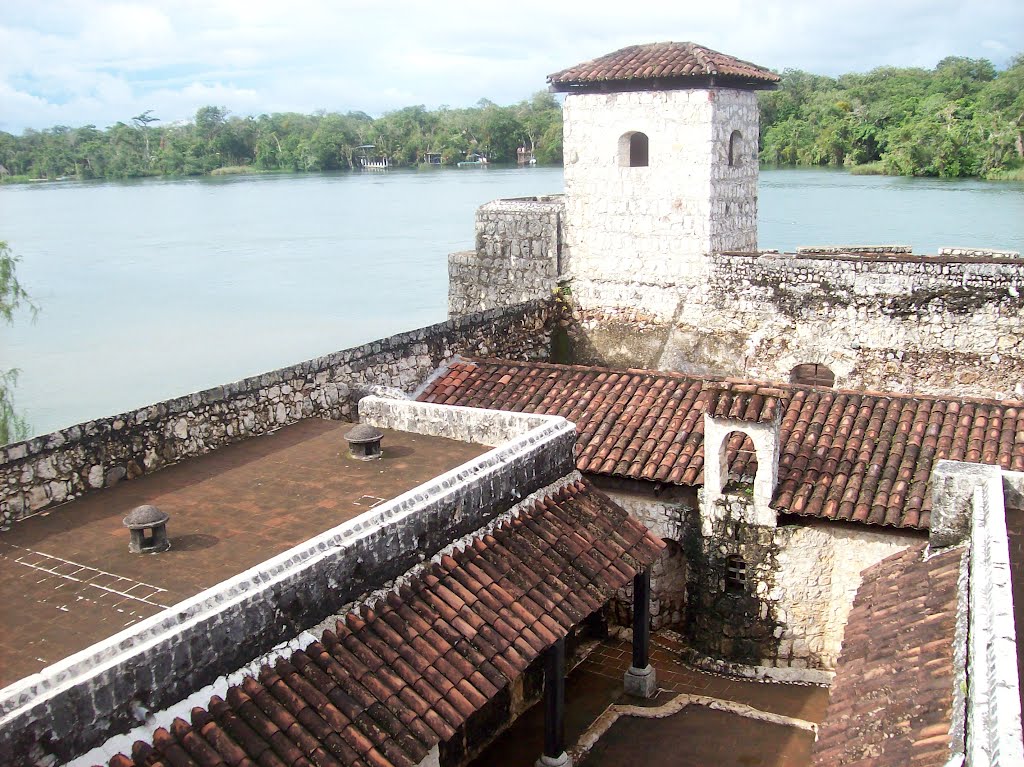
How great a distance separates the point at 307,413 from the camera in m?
12.7

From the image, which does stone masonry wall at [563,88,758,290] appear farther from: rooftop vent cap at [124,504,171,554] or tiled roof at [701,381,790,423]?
rooftop vent cap at [124,504,171,554]

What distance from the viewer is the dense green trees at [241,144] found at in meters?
67.9

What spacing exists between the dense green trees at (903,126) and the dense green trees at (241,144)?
69.0 feet

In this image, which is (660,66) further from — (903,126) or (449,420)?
(903,126)

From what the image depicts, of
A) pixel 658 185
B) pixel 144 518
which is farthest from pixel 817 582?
pixel 144 518

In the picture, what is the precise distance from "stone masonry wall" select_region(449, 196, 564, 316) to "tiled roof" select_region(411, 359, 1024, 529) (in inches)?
157

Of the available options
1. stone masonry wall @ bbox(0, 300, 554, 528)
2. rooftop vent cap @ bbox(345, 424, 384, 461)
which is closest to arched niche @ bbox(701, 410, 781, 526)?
rooftop vent cap @ bbox(345, 424, 384, 461)

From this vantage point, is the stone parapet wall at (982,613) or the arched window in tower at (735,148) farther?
the arched window in tower at (735,148)

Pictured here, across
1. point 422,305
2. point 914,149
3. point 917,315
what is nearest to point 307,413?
point 917,315

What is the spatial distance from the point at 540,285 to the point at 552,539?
28.6 feet

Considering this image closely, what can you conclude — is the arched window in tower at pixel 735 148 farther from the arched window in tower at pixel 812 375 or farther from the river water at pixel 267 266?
the river water at pixel 267 266

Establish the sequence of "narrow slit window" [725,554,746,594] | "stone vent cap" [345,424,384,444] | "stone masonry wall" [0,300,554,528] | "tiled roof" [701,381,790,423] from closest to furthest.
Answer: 1. "stone masonry wall" [0,300,554,528]
2. "stone vent cap" [345,424,384,444]
3. "tiled roof" [701,381,790,423]
4. "narrow slit window" [725,554,746,594]

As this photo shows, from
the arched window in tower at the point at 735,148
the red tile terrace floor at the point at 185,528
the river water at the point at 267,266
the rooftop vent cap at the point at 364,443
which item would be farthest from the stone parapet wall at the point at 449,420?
the river water at the point at 267,266

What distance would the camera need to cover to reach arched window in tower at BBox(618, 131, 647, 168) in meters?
16.4
